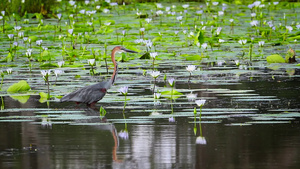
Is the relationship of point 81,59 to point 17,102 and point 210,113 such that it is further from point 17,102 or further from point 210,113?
point 210,113

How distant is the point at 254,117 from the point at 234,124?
37 cm

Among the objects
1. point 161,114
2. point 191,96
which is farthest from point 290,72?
point 161,114

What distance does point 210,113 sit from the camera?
21.9 feet

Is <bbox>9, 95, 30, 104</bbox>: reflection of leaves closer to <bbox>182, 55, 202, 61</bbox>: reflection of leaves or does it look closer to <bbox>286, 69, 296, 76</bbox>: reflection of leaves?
<bbox>286, 69, 296, 76</bbox>: reflection of leaves

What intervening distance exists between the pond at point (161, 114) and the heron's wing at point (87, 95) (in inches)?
3.5

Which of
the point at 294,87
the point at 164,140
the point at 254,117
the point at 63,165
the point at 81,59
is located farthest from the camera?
the point at 81,59

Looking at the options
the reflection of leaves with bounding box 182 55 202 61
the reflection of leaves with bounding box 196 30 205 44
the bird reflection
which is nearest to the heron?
the bird reflection

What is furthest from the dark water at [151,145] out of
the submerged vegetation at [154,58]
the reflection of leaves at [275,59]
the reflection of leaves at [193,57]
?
the reflection of leaves at [193,57]

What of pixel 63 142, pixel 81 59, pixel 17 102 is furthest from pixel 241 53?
pixel 63 142

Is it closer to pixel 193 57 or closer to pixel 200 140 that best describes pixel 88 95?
pixel 200 140

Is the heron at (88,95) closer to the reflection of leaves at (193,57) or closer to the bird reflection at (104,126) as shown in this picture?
the bird reflection at (104,126)

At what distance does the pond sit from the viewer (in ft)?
16.3

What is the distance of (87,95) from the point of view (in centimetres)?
732

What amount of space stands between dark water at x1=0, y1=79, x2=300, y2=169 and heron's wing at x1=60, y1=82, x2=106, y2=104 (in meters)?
0.49
